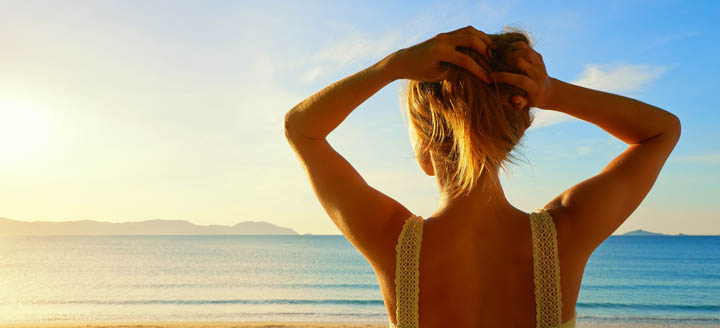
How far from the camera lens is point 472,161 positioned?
1249 millimetres

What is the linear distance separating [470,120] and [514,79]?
0.44 ft

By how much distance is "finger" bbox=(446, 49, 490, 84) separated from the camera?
1174 millimetres

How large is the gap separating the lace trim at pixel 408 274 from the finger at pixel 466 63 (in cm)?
41

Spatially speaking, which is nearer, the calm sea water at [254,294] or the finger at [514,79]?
the finger at [514,79]

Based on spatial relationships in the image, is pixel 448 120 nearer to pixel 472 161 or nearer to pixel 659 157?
pixel 472 161

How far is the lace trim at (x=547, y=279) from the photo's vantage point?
1.26 metres

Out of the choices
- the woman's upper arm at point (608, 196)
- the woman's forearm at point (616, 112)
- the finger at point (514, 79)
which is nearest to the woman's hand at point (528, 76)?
the finger at point (514, 79)

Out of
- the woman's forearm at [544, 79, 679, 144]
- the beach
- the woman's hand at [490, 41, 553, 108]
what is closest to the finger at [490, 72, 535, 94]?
the woman's hand at [490, 41, 553, 108]

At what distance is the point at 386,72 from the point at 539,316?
70cm

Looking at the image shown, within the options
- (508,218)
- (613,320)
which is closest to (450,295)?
(508,218)

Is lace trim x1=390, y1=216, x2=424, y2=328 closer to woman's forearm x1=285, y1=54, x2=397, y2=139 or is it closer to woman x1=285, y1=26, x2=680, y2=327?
woman x1=285, y1=26, x2=680, y2=327

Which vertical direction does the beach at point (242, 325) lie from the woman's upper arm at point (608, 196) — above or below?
below

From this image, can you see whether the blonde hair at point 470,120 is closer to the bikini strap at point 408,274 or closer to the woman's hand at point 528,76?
the woman's hand at point 528,76

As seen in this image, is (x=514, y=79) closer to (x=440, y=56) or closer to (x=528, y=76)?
(x=528, y=76)
